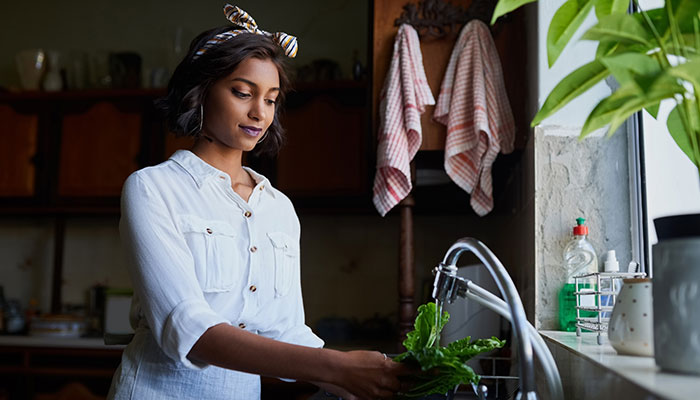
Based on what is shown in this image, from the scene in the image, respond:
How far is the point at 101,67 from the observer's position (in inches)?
134

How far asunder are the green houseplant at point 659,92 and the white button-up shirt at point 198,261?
2.15 ft

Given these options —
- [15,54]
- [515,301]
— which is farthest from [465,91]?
[15,54]

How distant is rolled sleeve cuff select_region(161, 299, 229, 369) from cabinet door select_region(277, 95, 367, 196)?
1.92 meters

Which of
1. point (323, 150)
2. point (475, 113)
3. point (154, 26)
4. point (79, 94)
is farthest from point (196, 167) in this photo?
point (154, 26)

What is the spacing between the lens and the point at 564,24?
0.76 metres

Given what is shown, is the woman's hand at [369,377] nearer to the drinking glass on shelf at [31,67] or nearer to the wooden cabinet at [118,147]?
the wooden cabinet at [118,147]

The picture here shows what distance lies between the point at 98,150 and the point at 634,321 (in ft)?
9.39

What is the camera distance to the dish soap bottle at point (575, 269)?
1473 millimetres

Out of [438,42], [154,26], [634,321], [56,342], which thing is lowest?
[56,342]

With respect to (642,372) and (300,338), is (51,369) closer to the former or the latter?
(300,338)

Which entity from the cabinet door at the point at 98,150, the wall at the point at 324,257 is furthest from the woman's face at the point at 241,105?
the cabinet door at the point at 98,150

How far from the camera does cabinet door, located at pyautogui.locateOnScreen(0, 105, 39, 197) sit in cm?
325

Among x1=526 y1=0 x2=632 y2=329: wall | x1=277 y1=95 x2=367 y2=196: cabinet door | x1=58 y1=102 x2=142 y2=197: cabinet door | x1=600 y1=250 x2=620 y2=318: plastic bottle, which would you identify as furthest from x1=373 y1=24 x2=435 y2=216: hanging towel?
x1=58 y1=102 x2=142 y2=197: cabinet door

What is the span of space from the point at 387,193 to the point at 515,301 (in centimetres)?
111
